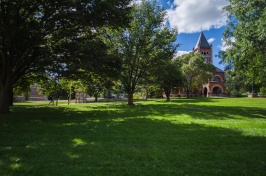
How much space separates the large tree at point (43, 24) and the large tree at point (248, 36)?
7114 mm

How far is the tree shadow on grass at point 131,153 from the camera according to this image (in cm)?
451

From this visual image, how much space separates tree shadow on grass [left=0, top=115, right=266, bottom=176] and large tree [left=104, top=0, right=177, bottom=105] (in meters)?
17.4

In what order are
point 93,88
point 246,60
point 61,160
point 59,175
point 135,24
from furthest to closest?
point 93,88
point 135,24
point 246,60
point 61,160
point 59,175

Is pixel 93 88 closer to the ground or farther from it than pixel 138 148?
farther from it

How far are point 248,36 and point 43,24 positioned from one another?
12.2m

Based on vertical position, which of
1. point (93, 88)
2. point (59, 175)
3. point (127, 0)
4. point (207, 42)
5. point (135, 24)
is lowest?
point (59, 175)

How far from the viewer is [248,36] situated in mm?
12320

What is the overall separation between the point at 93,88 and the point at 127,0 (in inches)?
632

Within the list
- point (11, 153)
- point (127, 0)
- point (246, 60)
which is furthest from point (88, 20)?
point (246, 60)

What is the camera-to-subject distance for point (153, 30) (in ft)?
84.7

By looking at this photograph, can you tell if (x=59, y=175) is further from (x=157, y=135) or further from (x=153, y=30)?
(x=153, y=30)

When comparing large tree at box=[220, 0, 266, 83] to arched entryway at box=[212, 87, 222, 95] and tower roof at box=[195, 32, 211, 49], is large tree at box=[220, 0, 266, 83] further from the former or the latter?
tower roof at box=[195, 32, 211, 49]

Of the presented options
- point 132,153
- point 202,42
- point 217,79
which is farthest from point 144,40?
point 202,42

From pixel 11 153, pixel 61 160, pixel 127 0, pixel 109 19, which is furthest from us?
pixel 127 0
